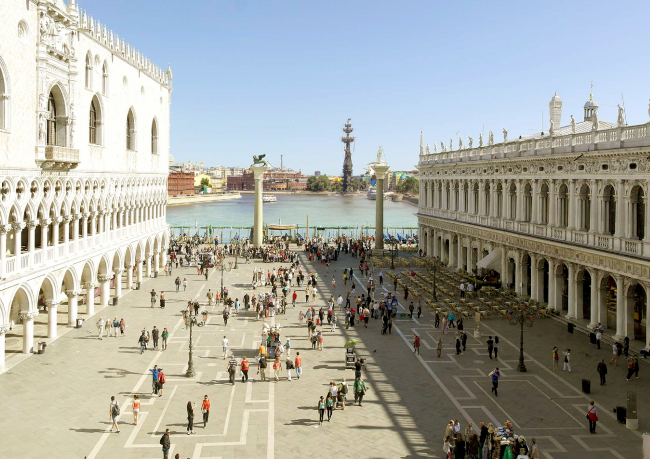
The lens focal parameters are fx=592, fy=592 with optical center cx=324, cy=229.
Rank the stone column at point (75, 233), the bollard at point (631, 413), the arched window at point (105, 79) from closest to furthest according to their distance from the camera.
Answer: the bollard at point (631, 413) → the stone column at point (75, 233) → the arched window at point (105, 79)

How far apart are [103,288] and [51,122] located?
11804 mm

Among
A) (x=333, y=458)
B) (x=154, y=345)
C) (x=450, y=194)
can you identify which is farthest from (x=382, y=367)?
(x=450, y=194)

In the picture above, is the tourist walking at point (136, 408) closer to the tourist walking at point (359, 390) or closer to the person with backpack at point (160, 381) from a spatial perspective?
the person with backpack at point (160, 381)

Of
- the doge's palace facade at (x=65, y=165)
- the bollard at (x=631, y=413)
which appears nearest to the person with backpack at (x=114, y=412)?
the doge's palace facade at (x=65, y=165)

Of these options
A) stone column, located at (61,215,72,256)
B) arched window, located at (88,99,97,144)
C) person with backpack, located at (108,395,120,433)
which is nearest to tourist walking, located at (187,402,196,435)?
person with backpack, located at (108,395,120,433)

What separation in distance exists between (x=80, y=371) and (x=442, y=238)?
38354 mm

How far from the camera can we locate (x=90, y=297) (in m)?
34.7

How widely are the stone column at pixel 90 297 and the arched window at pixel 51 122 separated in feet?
28.6

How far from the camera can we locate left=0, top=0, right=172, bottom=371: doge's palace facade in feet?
81.9

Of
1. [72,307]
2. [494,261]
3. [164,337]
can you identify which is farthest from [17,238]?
[494,261]

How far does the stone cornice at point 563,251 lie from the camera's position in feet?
88.3

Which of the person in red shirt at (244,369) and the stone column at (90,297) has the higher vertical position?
the stone column at (90,297)

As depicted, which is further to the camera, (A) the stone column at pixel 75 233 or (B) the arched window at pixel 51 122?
(A) the stone column at pixel 75 233

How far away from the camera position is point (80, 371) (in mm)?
24688
